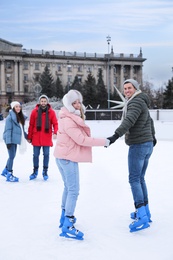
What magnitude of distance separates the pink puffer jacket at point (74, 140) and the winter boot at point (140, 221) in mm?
813

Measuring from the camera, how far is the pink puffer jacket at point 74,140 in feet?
11.9

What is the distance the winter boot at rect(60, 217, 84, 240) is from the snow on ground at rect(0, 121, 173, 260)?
0.23ft

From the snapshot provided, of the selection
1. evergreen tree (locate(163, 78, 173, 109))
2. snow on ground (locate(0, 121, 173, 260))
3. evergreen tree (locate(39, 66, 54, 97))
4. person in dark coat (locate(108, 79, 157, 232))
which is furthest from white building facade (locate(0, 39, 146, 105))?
person in dark coat (locate(108, 79, 157, 232))

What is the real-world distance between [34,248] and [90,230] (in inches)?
28.8

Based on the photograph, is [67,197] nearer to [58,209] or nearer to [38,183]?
[58,209]

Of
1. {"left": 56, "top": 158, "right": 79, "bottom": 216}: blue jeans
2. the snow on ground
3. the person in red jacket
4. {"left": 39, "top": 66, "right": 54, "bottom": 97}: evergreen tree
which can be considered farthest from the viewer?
{"left": 39, "top": 66, "right": 54, "bottom": 97}: evergreen tree

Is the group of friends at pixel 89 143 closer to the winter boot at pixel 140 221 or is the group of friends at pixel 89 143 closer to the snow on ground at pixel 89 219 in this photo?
the winter boot at pixel 140 221

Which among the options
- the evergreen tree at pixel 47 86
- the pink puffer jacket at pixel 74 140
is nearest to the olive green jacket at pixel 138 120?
the pink puffer jacket at pixel 74 140

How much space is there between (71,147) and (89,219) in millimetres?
1102

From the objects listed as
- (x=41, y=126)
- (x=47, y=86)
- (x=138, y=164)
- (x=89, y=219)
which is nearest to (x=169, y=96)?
(x=47, y=86)

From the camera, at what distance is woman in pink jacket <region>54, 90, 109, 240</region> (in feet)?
12.0

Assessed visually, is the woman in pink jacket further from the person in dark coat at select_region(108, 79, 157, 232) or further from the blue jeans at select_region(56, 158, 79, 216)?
the person in dark coat at select_region(108, 79, 157, 232)

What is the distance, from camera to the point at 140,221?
397 cm

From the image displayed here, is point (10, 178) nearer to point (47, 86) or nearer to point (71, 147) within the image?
point (71, 147)
